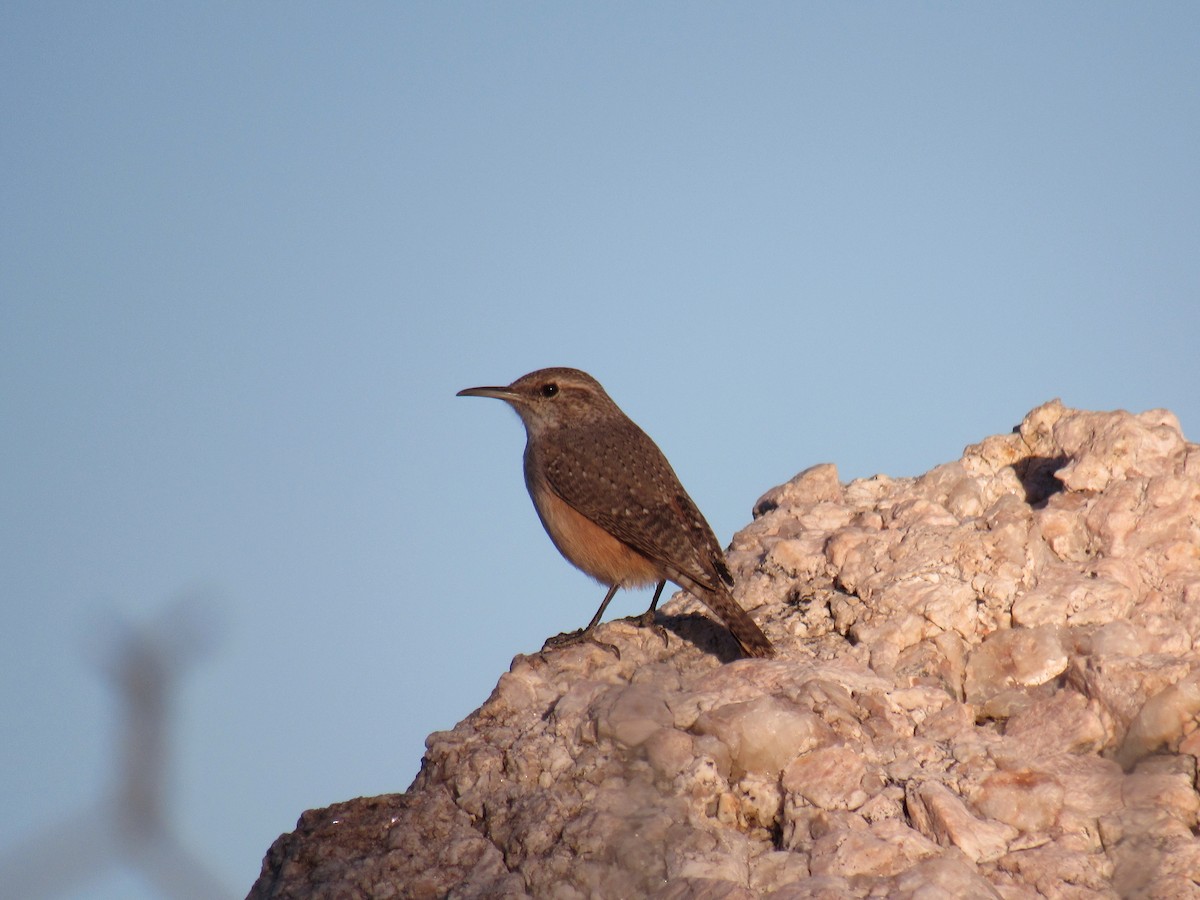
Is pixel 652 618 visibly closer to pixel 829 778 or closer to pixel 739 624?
pixel 739 624

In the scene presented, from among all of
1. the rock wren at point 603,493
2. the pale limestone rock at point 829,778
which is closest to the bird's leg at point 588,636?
the rock wren at point 603,493

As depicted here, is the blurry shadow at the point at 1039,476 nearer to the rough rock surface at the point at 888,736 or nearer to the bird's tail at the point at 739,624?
the rough rock surface at the point at 888,736

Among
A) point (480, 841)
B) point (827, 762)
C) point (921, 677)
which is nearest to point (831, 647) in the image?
point (921, 677)

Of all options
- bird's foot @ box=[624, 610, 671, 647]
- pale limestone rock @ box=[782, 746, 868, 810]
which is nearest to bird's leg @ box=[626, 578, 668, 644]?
bird's foot @ box=[624, 610, 671, 647]

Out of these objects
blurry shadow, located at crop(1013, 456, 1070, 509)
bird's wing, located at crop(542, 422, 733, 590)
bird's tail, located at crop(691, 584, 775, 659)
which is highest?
bird's wing, located at crop(542, 422, 733, 590)

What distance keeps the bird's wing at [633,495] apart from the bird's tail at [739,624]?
24.6 inches

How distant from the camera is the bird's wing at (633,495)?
6492mm

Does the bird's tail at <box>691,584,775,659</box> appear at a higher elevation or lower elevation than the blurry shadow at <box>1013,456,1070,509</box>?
lower

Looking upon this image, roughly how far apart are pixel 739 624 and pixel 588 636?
33.1 inches

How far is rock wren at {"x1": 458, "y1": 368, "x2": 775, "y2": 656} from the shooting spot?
21.6ft

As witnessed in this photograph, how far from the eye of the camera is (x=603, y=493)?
278 inches

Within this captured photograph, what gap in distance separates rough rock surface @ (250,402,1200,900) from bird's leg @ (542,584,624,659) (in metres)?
0.10

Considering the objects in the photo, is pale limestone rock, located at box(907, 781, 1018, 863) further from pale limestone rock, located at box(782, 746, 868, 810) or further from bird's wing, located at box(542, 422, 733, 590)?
bird's wing, located at box(542, 422, 733, 590)

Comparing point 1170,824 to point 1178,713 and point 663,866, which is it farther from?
point 663,866
